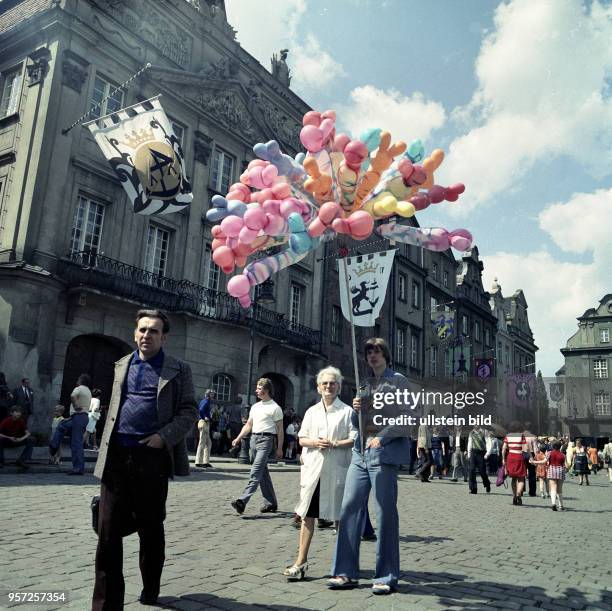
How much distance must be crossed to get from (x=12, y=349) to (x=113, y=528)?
45.1 feet

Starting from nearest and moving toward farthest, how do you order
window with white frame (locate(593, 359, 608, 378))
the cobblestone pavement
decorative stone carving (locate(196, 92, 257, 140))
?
the cobblestone pavement → decorative stone carving (locate(196, 92, 257, 140)) → window with white frame (locate(593, 359, 608, 378))

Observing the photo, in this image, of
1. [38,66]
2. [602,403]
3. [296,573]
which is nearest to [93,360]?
[38,66]

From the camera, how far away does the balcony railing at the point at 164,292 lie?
57.1ft

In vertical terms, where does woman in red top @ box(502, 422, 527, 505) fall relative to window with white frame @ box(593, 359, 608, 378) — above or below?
below

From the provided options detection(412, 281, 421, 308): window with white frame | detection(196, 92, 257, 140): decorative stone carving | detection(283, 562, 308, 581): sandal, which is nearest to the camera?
detection(283, 562, 308, 581): sandal

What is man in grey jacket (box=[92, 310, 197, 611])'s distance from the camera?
376 centimetres

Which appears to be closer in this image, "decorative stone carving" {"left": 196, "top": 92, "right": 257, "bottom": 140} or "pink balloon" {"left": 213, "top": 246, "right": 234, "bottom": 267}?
"pink balloon" {"left": 213, "top": 246, "right": 234, "bottom": 267}

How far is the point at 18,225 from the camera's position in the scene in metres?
16.6

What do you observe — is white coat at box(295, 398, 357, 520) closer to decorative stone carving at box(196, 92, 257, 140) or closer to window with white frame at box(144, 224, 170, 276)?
window with white frame at box(144, 224, 170, 276)

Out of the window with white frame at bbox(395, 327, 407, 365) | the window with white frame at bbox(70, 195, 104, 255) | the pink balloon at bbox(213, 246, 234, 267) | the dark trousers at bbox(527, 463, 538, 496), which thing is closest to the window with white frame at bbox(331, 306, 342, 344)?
the window with white frame at bbox(395, 327, 407, 365)

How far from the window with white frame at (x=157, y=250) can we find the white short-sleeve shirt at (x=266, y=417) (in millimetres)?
12812

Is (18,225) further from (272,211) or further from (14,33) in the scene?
(272,211)

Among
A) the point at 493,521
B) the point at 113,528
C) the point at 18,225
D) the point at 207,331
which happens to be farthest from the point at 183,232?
the point at 113,528

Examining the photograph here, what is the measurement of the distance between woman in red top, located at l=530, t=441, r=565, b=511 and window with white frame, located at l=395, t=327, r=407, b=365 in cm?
2284
